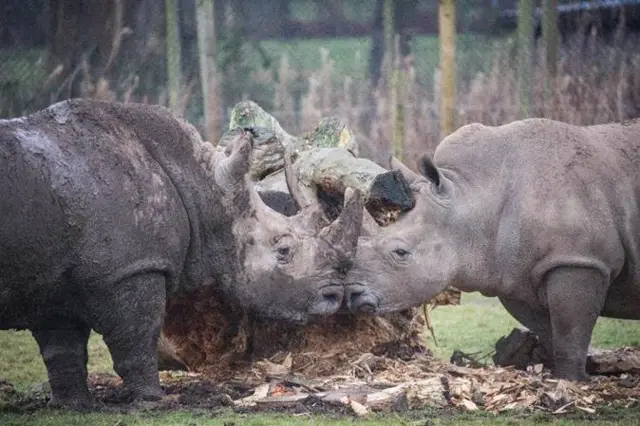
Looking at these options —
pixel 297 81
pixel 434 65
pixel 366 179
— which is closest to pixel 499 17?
pixel 434 65

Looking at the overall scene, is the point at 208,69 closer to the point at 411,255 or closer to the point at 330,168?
the point at 330,168

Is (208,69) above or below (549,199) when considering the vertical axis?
above

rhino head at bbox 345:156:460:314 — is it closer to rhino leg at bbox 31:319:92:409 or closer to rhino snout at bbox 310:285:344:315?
rhino snout at bbox 310:285:344:315

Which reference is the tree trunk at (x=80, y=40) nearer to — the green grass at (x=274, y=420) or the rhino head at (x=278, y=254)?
the rhino head at (x=278, y=254)

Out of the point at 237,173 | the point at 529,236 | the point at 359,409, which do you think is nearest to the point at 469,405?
the point at 359,409

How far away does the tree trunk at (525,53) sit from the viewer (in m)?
11.6

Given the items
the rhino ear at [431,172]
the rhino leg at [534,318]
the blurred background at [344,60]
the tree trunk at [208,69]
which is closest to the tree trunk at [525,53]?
the blurred background at [344,60]

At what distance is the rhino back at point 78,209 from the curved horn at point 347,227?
0.84 m

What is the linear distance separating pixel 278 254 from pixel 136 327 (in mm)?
973

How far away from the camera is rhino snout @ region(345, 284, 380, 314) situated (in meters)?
7.98

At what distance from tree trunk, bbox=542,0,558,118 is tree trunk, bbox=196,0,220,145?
280 cm

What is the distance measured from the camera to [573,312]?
7.97 m

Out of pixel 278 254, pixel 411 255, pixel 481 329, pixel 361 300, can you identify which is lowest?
pixel 481 329

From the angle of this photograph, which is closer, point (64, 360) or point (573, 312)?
point (64, 360)
